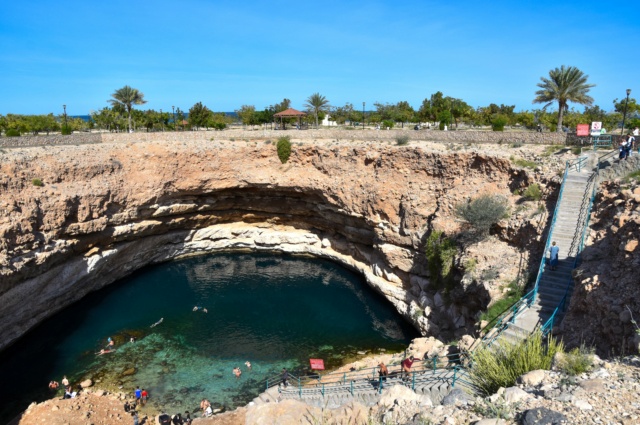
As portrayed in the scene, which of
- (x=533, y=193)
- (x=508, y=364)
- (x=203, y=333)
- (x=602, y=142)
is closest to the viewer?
(x=508, y=364)

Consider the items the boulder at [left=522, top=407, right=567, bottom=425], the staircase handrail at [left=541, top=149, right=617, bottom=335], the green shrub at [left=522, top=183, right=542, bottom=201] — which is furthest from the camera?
the green shrub at [left=522, top=183, right=542, bottom=201]

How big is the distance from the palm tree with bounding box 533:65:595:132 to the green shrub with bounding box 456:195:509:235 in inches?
586

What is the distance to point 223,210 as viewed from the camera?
39781 mm

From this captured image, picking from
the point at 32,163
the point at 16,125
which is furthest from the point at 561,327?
the point at 16,125

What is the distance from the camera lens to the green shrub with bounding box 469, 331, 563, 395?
10.5m

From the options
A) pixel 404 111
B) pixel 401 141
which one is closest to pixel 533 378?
pixel 401 141

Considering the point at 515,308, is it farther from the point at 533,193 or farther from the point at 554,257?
the point at 533,193

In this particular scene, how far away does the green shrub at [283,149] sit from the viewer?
36.9 metres

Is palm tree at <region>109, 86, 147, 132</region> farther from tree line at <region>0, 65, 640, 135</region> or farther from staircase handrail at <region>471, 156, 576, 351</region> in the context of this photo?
staircase handrail at <region>471, 156, 576, 351</region>

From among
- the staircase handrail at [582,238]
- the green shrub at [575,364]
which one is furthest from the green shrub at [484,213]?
the green shrub at [575,364]

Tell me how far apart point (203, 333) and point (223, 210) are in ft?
49.0

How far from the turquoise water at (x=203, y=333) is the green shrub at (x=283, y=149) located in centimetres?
968

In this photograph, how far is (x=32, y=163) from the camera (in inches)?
1087

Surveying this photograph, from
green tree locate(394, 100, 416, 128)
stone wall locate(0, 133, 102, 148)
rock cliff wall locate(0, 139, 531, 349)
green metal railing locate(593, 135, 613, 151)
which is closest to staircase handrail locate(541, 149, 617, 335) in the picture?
green metal railing locate(593, 135, 613, 151)
